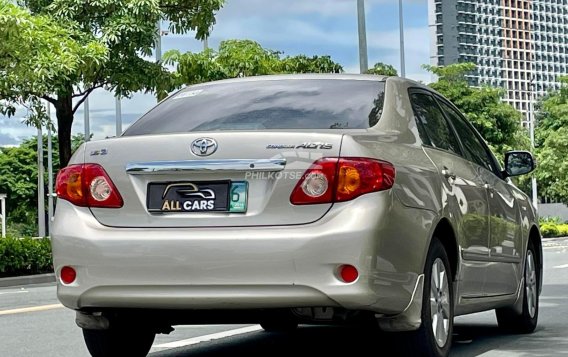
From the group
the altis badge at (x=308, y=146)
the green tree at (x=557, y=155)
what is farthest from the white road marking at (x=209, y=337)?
the green tree at (x=557, y=155)

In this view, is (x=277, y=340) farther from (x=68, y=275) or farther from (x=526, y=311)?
(x=68, y=275)

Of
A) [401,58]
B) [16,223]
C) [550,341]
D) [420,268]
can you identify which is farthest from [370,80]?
[16,223]

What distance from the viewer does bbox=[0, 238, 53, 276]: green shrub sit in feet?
68.8

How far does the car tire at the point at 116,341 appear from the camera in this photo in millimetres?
6594

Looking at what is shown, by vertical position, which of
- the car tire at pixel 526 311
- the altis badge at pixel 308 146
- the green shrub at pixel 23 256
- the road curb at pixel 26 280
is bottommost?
the road curb at pixel 26 280

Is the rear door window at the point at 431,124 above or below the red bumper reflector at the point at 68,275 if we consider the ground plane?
above

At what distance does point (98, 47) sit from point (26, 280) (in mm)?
5883

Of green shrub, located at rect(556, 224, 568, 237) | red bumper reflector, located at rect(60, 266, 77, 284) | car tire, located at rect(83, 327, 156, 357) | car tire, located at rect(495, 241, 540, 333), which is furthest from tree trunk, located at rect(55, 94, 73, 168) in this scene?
green shrub, located at rect(556, 224, 568, 237)

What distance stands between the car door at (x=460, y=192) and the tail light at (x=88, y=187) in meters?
1.74

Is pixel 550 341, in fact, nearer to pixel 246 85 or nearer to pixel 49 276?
pixel 246 85

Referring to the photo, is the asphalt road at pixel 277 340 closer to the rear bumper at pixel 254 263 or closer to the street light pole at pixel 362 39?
the rear bumper at pixel 254 263

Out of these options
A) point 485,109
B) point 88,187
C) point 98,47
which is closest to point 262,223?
point 88,187

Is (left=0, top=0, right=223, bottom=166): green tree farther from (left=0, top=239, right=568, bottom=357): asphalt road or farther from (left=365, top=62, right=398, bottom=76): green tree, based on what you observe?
(left=365, top=62, right=398, bottom=76): green tree

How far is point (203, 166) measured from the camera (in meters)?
5.84
